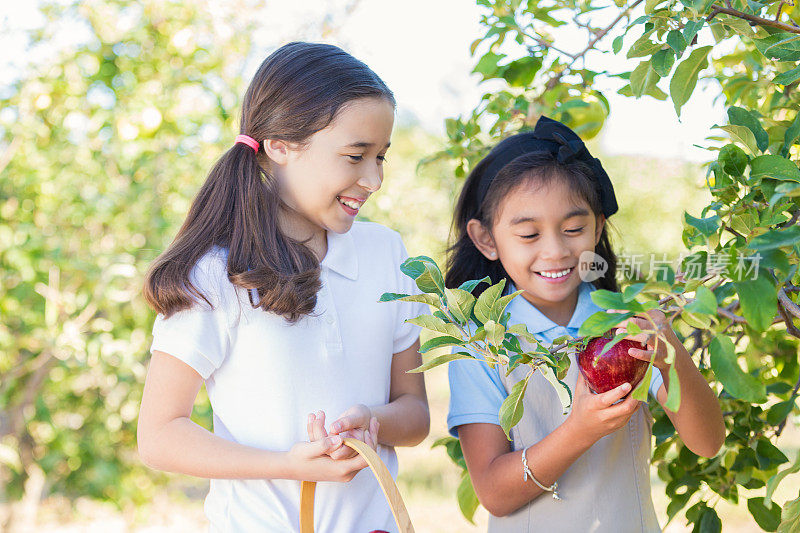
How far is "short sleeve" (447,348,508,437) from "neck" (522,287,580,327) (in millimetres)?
154

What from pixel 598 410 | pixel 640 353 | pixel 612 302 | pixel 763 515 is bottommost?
pixel 763 515

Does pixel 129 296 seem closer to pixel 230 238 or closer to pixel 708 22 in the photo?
pixel 230 238

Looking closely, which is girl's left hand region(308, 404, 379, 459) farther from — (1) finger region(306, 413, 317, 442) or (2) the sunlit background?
(2) the sunlit background

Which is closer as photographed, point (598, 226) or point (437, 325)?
point (437, 325)

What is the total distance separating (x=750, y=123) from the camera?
1005 mm

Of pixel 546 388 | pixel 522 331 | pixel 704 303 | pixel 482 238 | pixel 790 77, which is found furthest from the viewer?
pixel 482 238

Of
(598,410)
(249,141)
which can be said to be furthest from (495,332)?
(249,141)

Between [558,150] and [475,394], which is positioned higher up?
[558,150]

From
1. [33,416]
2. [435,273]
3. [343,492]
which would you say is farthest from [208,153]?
[435,273]

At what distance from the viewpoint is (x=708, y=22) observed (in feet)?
3.35

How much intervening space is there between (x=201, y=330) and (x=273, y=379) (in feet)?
0.45

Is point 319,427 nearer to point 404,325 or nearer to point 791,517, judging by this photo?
point 404,325

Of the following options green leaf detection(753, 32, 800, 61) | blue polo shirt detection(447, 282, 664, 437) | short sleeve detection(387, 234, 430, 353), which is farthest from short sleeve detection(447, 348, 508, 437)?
green leaf detection(753, 32, 800, 61)

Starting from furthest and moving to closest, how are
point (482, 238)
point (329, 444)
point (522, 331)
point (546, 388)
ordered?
point (482, 238)
point (546, 388)
point (329, 444)
point (522, 331)
